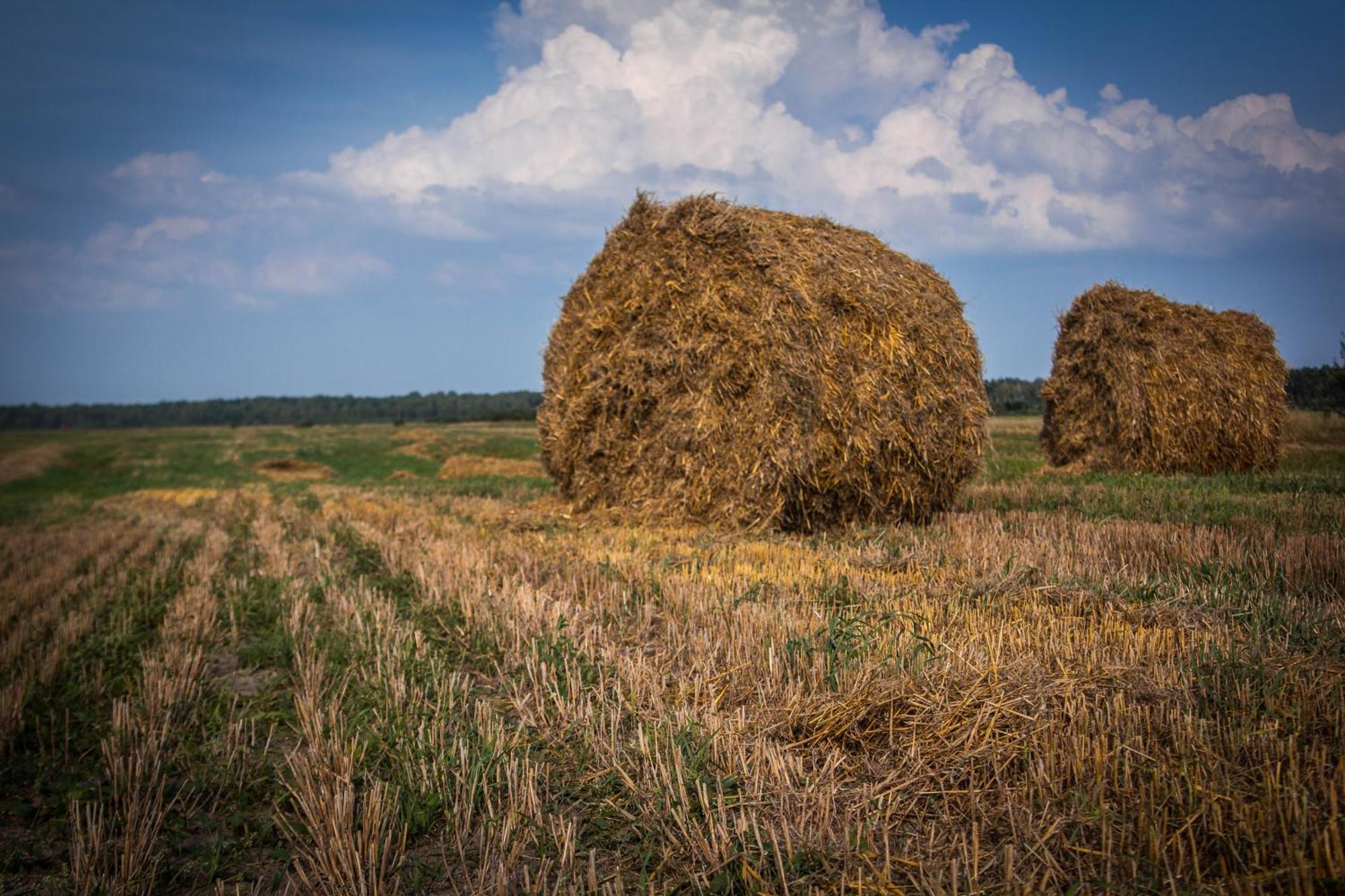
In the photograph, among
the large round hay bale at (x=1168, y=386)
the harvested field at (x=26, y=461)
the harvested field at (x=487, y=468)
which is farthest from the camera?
the harvested field at (x=26, y=461)

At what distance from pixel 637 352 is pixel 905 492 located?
343 cm

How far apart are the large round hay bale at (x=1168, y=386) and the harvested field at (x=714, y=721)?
20.2 feet

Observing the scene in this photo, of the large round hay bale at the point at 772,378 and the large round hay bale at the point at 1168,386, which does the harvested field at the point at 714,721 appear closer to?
the large round hay bale at the point at 772,378

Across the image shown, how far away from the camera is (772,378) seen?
8.07m

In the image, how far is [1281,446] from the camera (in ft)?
44.0

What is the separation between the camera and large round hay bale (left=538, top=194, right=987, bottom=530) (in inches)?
320

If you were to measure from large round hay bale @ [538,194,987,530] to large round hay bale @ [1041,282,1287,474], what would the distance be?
5673 millimetres

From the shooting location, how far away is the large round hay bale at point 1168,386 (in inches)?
505

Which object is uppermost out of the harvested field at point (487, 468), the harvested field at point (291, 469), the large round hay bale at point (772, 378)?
the large round hay bale at point (772, 378)

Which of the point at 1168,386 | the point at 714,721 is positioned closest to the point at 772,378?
the point at 714,721

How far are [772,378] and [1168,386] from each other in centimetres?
876

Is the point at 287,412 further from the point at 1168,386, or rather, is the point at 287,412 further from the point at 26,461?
the point at 1168,386

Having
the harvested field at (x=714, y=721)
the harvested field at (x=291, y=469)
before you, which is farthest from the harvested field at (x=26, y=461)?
the harvested field at (x=714, y=721)

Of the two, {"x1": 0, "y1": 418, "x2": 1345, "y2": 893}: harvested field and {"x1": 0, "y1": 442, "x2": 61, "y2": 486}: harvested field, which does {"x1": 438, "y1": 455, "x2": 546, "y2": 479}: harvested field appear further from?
{"x1": 0, "y1": 442, "x2": 61, "y2": 486}: harvested field
